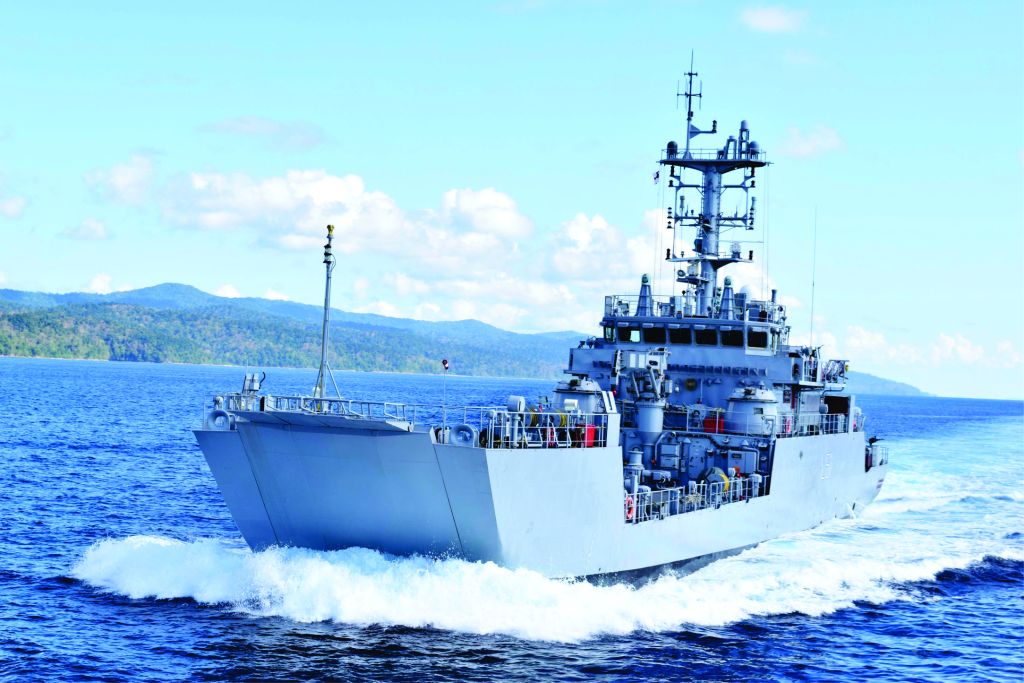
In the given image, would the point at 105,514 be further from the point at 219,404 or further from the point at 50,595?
the point at 219,404

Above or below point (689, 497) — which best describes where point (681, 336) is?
above

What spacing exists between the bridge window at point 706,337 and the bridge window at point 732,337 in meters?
0.26

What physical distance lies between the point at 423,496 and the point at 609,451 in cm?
438

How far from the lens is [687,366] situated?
1196 inches

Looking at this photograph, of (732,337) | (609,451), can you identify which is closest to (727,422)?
(732,337)

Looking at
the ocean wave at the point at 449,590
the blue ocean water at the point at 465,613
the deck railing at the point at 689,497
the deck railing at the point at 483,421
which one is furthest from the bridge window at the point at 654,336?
the deck railing at the point at 483,421

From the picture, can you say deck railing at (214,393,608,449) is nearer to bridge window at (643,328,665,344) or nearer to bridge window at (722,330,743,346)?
bridge window at (643,328,665,344)

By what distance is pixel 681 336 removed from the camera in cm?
3036

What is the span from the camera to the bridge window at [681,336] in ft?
99.5

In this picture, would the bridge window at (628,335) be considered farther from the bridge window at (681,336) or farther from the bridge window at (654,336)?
the bridge window at (681,336)

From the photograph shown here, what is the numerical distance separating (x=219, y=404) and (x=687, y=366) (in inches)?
563

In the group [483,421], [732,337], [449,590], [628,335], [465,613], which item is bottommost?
[465,613]

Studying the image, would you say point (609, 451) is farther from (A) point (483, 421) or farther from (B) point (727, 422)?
(B) point (727, 422)

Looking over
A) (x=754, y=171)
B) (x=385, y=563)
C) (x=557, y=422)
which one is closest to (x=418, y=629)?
(x=385, y=563)
